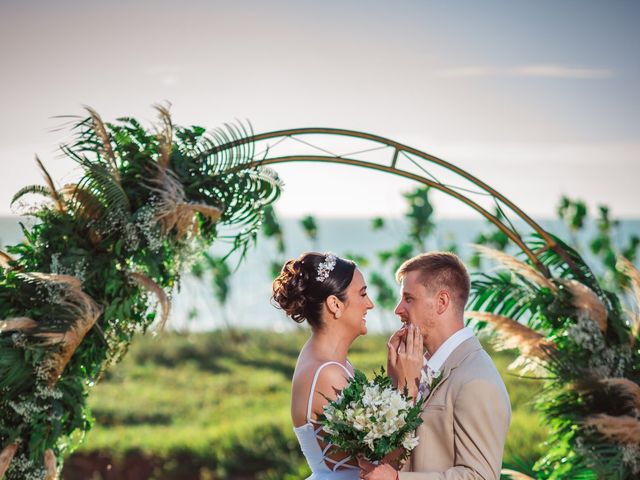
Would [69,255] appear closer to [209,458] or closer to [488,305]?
[488,305]

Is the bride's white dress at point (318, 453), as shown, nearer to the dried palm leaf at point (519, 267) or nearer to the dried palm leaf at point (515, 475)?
the dried palm leaf at point (519, 267)

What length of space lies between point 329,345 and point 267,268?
35.5m

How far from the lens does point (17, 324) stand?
5219mm

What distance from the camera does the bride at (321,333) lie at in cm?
475

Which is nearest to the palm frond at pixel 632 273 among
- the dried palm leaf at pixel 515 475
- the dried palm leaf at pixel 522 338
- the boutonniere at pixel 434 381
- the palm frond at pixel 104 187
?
the dried palm leaf at pixel 522 338

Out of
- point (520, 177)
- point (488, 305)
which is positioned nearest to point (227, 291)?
point (488, 305)

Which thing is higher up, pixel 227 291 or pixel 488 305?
pixel 488 305

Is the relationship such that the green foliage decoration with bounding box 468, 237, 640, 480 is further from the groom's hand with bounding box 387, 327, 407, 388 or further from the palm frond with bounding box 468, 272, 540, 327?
the groom's hand with bounding box 387, 327, 407, 388

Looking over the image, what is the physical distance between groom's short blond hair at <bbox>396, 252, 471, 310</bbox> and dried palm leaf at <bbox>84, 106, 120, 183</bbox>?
85.1 inches

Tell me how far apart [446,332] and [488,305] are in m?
2.07

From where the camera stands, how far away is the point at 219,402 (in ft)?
66.6

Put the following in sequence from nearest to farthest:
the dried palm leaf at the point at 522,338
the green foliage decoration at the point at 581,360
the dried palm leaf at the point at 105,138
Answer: the dried palm leaf at the point at 105,138 → the green foliage decoration at the point at 581,360 → the dried palm leaf at the point at 522,338

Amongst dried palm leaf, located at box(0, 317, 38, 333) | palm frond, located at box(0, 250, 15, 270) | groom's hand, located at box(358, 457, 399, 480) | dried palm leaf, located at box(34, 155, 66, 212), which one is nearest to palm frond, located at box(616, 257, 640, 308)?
groom's hand, located at box(358, 457, 399, 480)

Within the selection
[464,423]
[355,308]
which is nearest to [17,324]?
[355,308]
